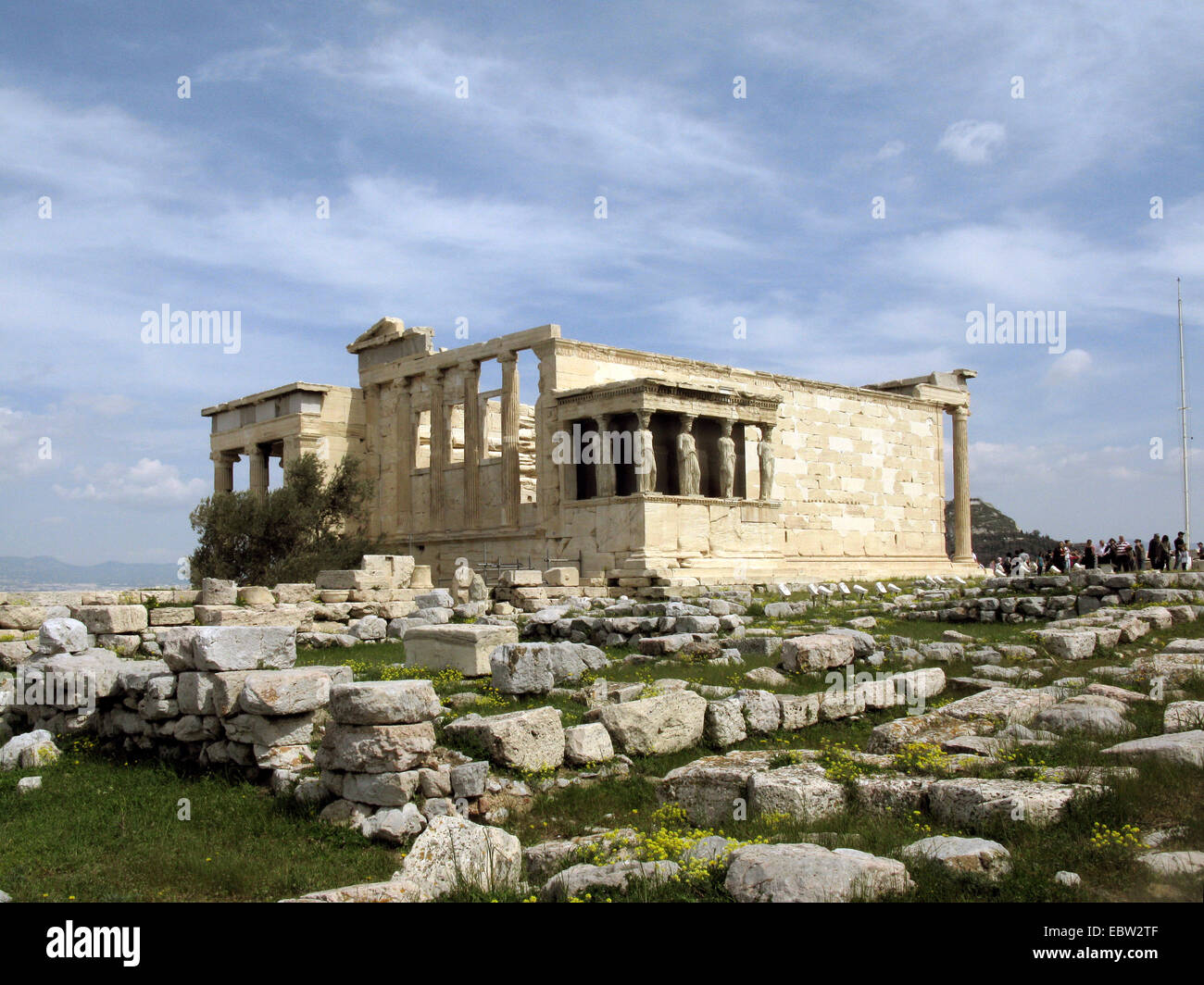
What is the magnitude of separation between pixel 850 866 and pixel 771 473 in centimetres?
2271

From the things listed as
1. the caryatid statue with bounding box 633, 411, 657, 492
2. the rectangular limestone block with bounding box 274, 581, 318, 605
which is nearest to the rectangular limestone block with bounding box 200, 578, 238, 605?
the rectangular limestone block with bounding box 274, 581, 318, 605

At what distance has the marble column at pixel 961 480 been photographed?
36.0 metres

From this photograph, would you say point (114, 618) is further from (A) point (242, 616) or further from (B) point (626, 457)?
(B) point (626, 457)

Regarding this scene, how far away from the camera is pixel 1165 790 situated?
237 inches

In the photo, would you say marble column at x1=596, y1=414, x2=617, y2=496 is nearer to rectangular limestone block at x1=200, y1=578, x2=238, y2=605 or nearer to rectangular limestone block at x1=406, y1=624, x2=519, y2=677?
rectangular limestone block at x1=200, y1=578, x2=238, y2=605

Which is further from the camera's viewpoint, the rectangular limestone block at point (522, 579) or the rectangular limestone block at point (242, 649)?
the rectangular limestone block at point (522, 579)

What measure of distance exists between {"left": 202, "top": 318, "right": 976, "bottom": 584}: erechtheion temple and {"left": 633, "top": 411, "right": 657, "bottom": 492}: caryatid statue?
0.14ft

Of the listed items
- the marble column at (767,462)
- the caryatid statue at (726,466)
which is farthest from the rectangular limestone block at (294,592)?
the marble column at (767,462)

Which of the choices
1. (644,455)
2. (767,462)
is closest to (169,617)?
(644,455)

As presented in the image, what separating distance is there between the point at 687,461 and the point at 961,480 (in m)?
14.2

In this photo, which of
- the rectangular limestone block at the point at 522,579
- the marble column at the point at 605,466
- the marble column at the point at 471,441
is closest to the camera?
the rectangular limestone block at the point at 522,579

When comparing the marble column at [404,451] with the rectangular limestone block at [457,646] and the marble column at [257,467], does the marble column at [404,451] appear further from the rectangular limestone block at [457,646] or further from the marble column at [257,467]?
the rectangular limestone block at [457,646]

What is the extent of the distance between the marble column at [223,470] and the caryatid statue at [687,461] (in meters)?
15.1

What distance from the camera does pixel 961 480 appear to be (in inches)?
1426
